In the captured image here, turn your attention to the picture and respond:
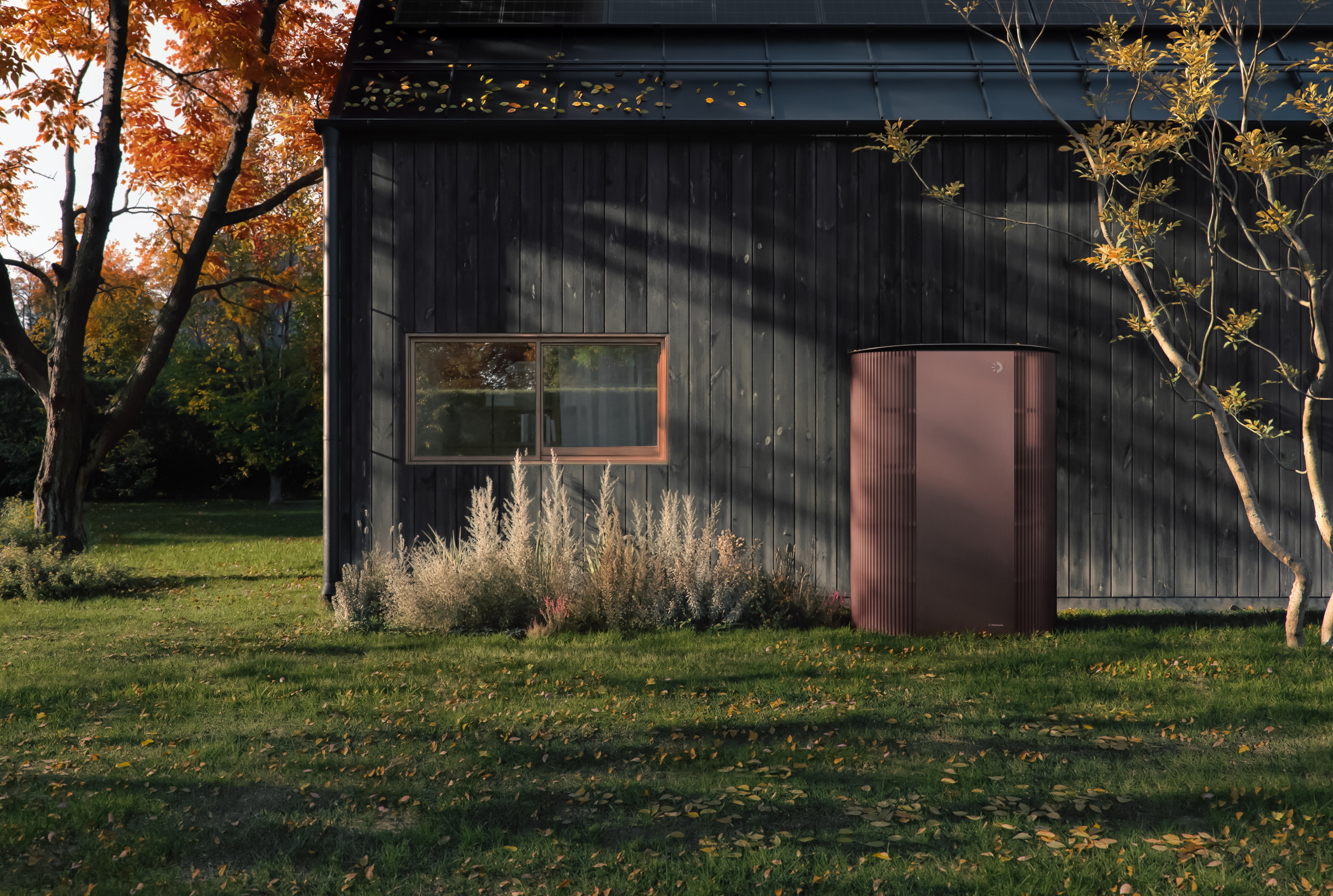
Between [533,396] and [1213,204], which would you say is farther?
[533,396]

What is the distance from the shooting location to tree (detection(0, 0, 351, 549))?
32.2ft

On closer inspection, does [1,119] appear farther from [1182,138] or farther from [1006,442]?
[1182,138]

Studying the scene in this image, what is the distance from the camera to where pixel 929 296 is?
7.66 m

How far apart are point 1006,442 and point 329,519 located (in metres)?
5.01

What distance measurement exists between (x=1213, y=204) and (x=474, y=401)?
531 cm

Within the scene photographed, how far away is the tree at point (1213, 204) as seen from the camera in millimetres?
5793

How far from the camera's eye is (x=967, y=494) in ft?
21.3

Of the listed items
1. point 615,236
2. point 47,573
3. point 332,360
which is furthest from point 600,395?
point 47,573

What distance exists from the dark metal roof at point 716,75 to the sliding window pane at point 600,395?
179 centimetres

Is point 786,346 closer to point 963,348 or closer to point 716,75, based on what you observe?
point 963,348

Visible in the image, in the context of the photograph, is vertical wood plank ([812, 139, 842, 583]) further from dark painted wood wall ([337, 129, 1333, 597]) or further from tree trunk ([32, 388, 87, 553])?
tree trunk ([32, 388, 87, 553])

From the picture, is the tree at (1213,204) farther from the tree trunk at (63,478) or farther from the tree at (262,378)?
the tree at (262,378)

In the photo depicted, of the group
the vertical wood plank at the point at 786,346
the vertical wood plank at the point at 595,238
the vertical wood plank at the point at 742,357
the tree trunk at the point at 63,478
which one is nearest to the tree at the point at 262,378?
the tree trunk at the point at 63,478

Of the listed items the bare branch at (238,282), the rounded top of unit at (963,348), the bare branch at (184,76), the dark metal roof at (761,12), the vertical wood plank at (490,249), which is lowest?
the rounded top of unit at (963,348)
